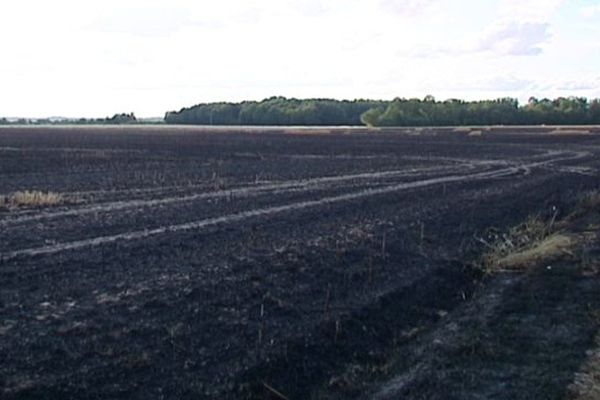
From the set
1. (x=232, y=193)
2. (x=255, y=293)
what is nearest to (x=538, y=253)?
(x=255, y=293)

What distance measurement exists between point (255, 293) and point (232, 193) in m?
14.8

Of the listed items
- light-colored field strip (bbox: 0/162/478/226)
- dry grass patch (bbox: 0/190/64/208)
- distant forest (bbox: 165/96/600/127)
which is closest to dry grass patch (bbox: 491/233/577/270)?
light-colored field strip (bbox: 0/162/478/226)

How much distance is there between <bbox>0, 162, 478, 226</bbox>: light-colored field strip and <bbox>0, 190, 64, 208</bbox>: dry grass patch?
56.5 inches

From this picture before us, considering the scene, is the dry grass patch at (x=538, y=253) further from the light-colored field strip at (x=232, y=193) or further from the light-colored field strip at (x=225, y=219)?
the light-colored field strip at (x=232, y=193)

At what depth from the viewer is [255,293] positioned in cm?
1282

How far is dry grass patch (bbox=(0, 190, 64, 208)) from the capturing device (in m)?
23.3

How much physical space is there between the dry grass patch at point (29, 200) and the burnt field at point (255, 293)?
48 cm

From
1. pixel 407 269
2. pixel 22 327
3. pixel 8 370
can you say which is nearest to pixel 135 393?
pixel 8 370

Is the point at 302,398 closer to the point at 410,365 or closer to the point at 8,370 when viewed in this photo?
the point at 410,365

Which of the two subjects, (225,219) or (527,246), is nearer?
(527,246)

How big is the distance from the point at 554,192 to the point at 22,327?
910 inches

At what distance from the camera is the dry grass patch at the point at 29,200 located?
76.4 feet

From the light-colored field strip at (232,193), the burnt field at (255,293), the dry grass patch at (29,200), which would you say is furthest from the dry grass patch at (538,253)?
the dry grass patch at (29,200)

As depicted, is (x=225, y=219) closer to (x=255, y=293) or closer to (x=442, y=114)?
(x=255, y=293)
